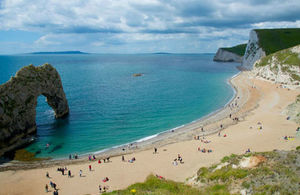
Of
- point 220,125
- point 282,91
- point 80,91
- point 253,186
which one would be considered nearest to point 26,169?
point 253,186

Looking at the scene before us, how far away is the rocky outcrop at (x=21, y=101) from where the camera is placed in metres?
34.8

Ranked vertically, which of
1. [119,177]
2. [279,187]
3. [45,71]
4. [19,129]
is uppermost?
[45,71]

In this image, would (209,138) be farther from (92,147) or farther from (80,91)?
(80,91)

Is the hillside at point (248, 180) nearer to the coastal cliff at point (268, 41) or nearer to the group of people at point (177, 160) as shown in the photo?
the group of people at point (177, 160)

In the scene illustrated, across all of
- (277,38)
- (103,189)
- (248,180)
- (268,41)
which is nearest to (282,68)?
(268,41)

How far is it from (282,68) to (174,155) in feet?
232

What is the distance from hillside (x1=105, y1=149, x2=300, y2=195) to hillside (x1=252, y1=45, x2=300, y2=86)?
6715 centimetres

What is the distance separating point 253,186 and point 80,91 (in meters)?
72.7

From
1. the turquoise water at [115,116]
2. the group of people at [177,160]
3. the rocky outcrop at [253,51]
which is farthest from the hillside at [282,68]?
the group of people at [177,160]

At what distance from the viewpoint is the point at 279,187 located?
12.4m

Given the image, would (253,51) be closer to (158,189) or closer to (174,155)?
(174,155)

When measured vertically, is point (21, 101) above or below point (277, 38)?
below

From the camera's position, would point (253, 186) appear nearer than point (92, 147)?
Yes

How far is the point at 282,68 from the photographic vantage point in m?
79.2
